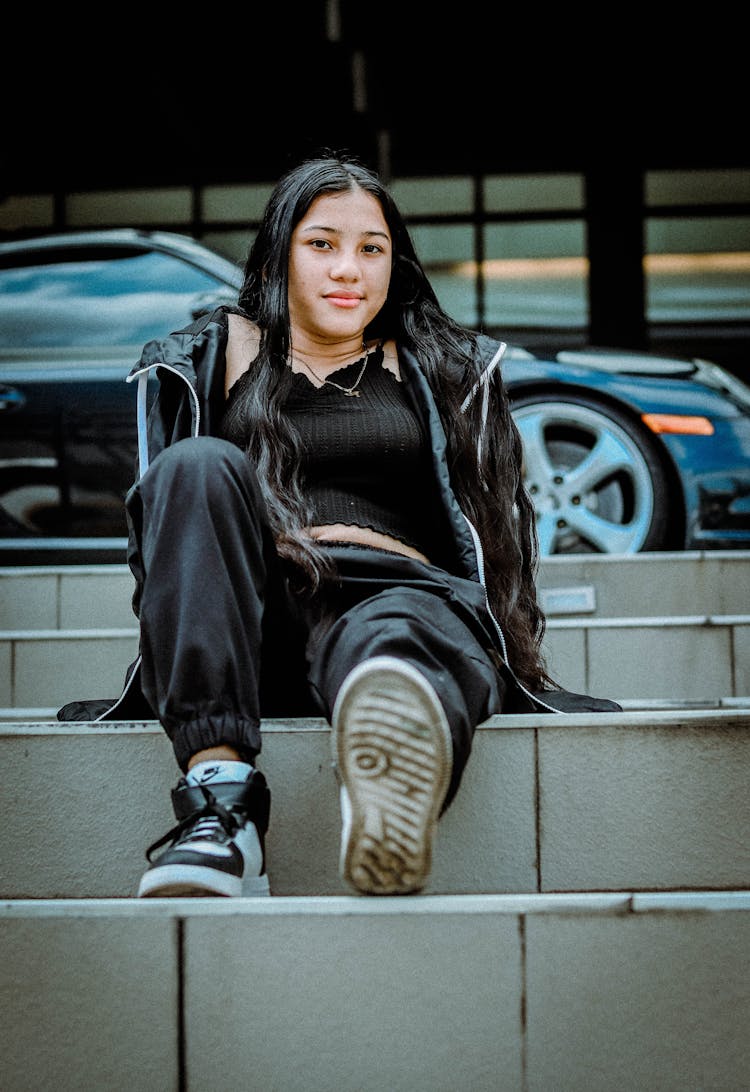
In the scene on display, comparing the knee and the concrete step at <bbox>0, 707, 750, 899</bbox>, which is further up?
the knee

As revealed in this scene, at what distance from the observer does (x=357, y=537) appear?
7.11 feet

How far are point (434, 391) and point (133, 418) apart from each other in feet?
8.20

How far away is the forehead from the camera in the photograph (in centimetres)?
240

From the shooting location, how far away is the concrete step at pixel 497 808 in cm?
188

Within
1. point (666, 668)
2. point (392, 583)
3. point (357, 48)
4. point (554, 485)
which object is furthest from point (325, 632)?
point (357, 48)

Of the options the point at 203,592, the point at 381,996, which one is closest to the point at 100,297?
the point at 203,592

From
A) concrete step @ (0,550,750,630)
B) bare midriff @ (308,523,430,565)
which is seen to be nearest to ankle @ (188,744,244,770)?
bare midriff @ (308,523,430,565)

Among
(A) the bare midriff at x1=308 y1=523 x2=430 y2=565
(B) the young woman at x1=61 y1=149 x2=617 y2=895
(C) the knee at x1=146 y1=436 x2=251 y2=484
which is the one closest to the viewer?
(B) the young woman at x1=61 y1=149 x2=617 y2=895

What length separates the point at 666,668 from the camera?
2.98 meters

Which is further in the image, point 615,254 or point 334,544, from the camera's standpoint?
point 615,254

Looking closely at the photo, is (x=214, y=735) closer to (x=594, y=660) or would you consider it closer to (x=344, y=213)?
(x=344, y=213)

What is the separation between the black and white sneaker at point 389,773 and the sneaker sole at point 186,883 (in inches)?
7.3

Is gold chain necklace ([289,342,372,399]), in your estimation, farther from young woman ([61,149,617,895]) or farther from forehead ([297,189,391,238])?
forehead ([297,189,391,238])

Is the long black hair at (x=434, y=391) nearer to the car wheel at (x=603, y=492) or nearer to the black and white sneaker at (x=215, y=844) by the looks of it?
the black and white sneaker at (x=215, y=844)
